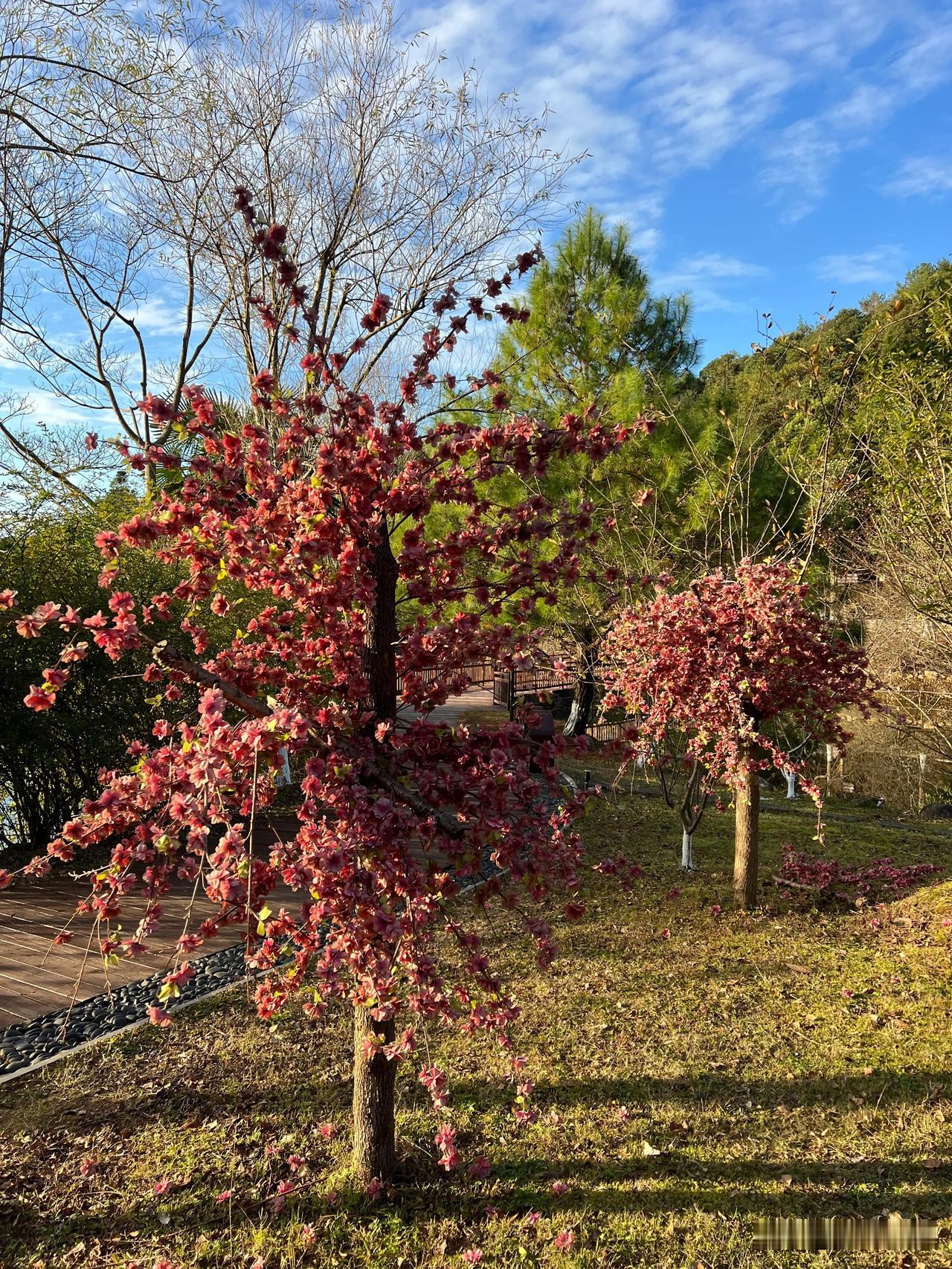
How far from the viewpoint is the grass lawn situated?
7.66ft

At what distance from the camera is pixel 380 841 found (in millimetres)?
1863

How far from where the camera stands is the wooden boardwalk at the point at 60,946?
12.8 feet

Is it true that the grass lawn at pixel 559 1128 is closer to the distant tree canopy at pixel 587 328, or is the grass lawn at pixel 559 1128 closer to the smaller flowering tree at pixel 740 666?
the smaller flowering tree at pixel 740 666

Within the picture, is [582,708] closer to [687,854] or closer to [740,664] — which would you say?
[687,854]

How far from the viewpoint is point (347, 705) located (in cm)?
228

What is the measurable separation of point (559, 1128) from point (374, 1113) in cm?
80

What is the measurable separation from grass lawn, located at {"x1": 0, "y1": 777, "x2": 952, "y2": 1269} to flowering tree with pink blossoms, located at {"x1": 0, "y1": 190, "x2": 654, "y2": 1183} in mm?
380

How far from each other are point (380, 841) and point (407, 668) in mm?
724

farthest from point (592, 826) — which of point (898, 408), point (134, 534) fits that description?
point (134, 534)

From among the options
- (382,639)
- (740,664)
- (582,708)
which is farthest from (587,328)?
(382,639)

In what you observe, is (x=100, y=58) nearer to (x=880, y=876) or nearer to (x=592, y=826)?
(x=592, y=826)

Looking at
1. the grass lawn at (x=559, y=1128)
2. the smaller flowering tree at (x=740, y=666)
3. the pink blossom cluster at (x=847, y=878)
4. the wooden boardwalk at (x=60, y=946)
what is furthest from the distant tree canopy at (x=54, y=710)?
the pink blossom cluster at (x=847, y=878)

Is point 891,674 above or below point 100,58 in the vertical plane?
below

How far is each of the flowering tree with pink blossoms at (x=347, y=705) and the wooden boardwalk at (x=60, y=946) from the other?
96 centimetres
